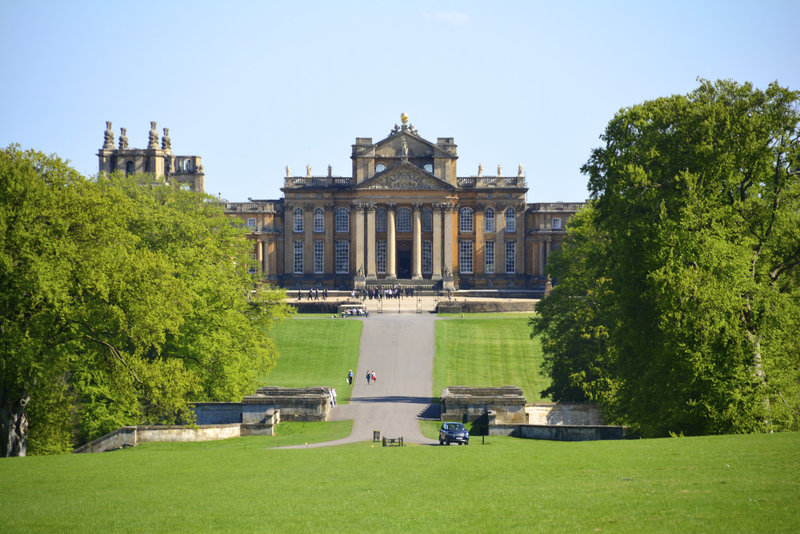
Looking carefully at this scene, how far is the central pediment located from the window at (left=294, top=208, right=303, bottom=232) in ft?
30.7

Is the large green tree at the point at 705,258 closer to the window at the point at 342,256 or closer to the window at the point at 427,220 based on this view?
the window at the point at 427,220

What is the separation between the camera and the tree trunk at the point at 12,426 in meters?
30.9

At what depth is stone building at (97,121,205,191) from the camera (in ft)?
289

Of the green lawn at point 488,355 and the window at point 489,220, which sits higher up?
the window at point 489,220

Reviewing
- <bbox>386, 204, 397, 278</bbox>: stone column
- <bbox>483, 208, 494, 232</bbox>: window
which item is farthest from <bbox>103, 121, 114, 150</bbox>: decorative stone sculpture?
<bbox>483, 208, 494, 232</bbox>: window

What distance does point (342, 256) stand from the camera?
10650cm

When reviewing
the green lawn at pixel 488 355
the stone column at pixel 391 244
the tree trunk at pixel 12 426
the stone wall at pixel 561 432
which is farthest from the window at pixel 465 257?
the tree trunk at pixel 12 426

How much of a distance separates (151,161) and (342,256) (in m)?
26.5

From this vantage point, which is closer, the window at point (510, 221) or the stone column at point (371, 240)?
the stone column at point (371, 240)

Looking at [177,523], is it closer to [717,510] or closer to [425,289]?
[717,510]

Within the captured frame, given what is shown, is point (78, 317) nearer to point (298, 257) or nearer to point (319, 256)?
point (319, 256)

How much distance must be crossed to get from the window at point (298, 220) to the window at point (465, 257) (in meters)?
18.6

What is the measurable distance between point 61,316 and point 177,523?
54.3 ft

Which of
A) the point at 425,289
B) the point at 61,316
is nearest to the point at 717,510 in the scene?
the point at 61,316
